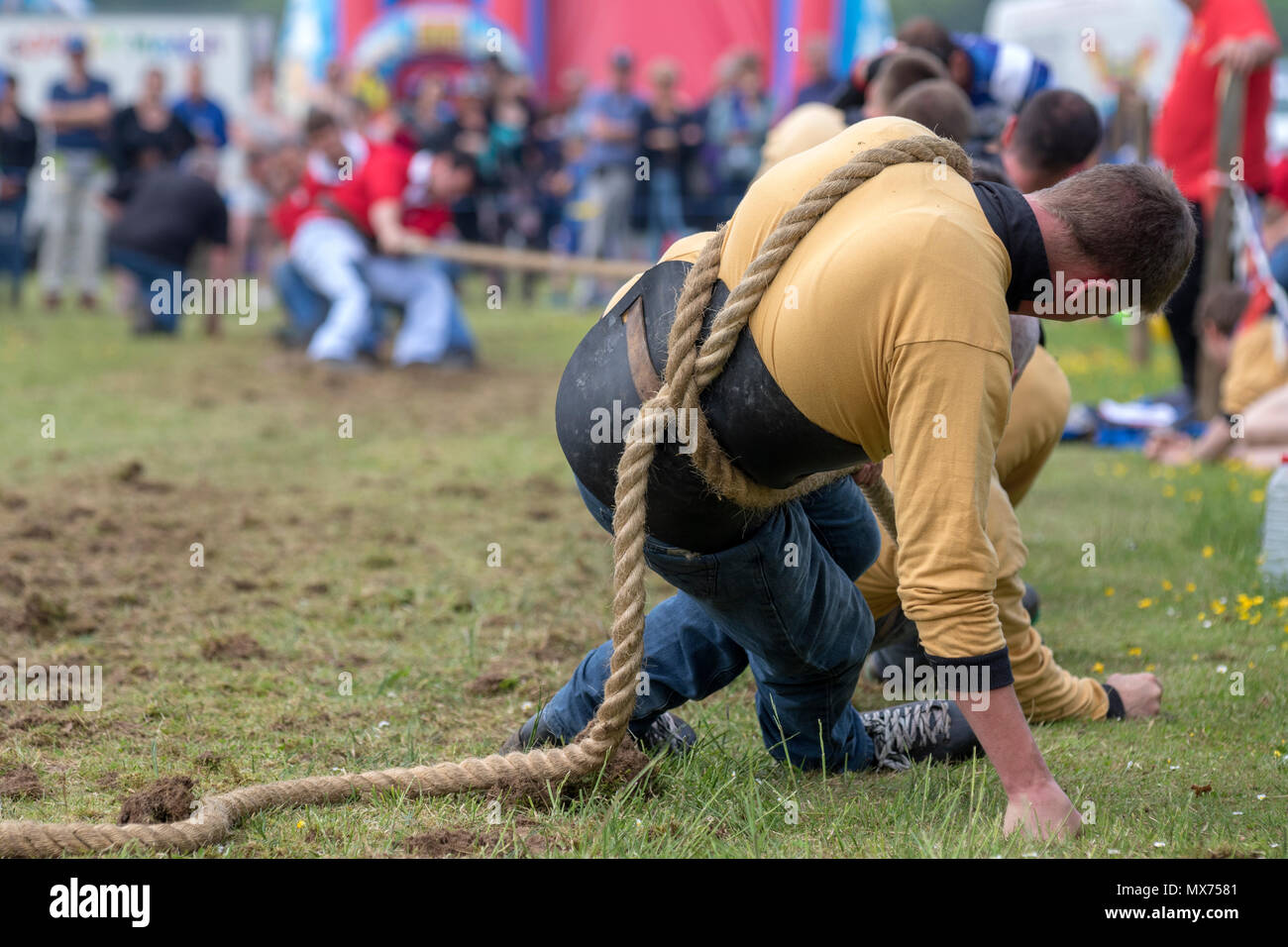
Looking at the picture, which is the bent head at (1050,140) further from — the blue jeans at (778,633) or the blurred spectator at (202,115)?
the blurred spectator at (202,115)

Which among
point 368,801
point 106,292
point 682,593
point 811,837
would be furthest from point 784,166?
point 106,292

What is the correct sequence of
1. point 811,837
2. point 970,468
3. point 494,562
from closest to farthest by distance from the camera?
point 970,468 → point 811,837 → point 494,562

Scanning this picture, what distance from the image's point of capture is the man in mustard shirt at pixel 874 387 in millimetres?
2189

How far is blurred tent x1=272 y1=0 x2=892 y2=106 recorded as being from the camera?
19016 millimetres

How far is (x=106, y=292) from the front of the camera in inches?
584

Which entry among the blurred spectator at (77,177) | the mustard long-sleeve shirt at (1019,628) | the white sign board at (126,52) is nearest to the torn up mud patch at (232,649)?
Result: the mustard long-sleeve shirt at (1019,628)

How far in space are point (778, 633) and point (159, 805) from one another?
121 centimetres

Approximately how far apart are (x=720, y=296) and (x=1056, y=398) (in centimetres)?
154

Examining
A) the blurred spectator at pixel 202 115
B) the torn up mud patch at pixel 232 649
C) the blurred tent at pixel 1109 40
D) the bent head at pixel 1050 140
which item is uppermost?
the blurred tent at pixel 1109 40

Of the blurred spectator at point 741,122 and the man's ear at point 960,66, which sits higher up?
the blurred spectator at point 741,122

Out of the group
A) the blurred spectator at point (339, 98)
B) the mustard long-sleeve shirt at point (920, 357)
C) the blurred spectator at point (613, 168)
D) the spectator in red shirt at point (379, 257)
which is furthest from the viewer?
the blurred spectator at point (339, 98)

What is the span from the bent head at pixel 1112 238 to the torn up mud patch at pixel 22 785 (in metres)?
2.16

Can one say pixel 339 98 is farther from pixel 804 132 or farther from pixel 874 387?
pixel 874 387

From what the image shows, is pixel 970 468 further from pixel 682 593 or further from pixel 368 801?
pixel 368 801
